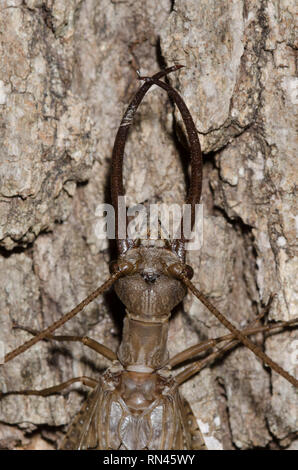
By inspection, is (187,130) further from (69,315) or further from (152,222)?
(69,315)

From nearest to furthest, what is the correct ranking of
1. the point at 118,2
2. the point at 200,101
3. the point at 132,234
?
the point at 200,101 → the point at 118,2 → the point at 132,234

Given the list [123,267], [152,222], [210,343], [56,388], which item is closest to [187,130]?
[152,222]

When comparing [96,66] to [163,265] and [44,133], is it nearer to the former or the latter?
[44,133]

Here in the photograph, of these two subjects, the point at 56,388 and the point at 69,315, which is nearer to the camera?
the point at 69,315

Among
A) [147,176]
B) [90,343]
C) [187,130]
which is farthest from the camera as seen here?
[90,343]

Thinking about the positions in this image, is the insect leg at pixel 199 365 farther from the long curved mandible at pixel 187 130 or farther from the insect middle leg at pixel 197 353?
the long curved mandible at pixel 187 130

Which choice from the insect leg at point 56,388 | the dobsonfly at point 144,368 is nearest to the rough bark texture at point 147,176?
the insect leg at point 56,388
